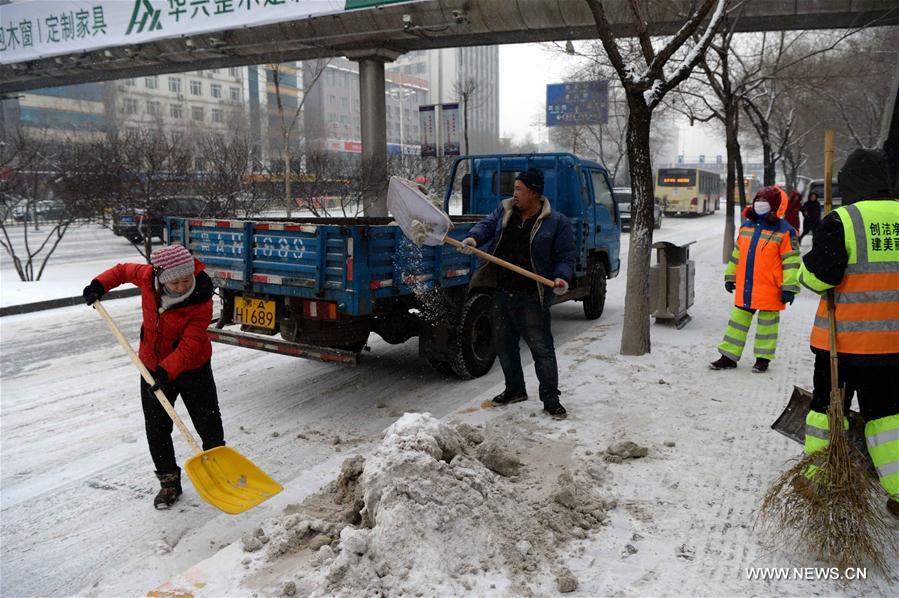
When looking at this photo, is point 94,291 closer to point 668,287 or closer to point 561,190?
point 561,190

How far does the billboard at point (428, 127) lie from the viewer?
23.8 meters

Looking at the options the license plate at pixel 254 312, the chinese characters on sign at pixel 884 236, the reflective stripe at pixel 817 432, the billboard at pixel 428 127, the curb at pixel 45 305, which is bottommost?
the curb at pixel 45 305

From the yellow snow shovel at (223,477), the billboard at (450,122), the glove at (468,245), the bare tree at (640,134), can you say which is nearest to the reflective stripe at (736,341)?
the bare tree at (640,134)

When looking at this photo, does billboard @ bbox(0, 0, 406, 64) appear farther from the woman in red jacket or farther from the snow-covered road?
the woman in red jacket

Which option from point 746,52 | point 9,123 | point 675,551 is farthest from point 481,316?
point 9,123

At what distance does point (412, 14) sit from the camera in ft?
55.0

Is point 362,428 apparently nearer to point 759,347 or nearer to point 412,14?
point 759,347

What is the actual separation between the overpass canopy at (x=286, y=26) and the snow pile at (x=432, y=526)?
38.7 feet

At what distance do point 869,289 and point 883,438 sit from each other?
741mm

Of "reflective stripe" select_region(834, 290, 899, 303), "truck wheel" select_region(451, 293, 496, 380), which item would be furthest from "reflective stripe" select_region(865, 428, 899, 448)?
"truck wheel" select_region(451, 293, 496, 380)

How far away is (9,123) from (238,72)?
33820mm

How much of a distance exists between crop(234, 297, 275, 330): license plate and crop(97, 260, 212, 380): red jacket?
166cm

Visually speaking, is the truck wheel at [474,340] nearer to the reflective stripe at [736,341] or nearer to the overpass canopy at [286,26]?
the reflective stripe at [736,341]

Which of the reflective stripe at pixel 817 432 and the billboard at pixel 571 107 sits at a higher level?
the billboard at pixel 571 107
